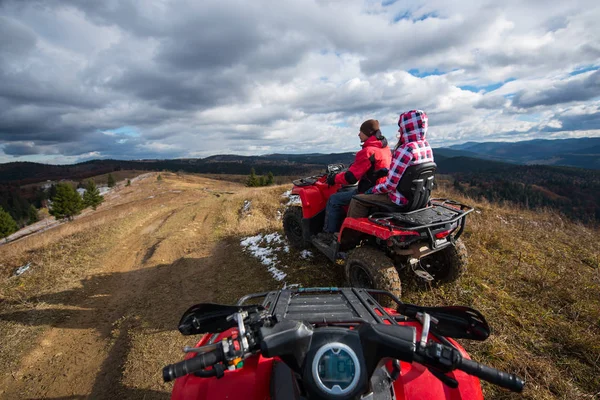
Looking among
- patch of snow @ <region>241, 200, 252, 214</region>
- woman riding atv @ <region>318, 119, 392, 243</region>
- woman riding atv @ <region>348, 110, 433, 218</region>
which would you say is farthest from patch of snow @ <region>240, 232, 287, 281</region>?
Answer: patch of snow @ <region>241, 200, 252, 214</region>

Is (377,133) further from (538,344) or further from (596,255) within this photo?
(596,255)

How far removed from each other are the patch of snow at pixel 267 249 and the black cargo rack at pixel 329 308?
3.60m

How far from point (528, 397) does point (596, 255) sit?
5.05 metres

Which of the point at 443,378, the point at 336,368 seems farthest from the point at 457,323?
the point at 336,368

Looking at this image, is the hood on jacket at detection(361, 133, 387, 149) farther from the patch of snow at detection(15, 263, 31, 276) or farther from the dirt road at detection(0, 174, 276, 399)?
the patch of snow at detection(15, 263, 31, 276)

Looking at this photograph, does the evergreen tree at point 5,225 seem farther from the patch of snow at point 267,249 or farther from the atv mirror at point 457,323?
the atv mirror at point 457,323

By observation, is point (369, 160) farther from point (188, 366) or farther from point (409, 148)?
point (188, 366)

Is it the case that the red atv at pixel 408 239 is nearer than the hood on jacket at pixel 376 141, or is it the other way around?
the red atv at pixel 408 239

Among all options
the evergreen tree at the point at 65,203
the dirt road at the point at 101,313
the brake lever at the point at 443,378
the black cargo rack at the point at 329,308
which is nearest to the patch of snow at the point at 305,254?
the dirt road at the point at 101,313

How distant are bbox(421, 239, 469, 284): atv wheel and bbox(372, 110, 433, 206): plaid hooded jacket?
122 centimetres

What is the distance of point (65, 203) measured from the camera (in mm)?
42188

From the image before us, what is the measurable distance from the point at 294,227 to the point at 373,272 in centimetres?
308

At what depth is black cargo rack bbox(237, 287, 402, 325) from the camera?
159 cm

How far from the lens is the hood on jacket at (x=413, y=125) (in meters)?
3.70
